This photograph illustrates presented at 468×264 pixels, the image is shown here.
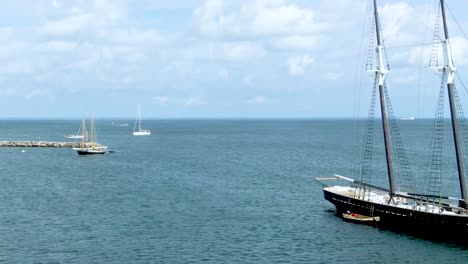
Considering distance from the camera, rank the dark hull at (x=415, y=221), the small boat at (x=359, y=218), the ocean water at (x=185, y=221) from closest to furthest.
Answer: the ocean water at (x=185, y=221) → the dark hull at (x=415, y=221) → the small boat at (x=359, y=218)

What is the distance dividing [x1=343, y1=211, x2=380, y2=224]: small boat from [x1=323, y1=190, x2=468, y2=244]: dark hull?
463 mm

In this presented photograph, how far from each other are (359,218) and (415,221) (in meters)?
8.16

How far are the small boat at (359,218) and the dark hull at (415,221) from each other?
0.46m

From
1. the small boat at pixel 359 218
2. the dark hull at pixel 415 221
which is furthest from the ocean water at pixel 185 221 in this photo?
the dark hull at pixel 415 221

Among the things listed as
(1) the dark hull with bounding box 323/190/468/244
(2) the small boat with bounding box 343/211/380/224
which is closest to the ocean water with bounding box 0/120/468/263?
(2) the small boat with bounding box 343/211/380/224

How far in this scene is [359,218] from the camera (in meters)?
70.4

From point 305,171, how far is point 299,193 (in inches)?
1289

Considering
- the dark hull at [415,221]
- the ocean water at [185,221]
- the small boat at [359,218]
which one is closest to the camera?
the ocean water at [185,221]

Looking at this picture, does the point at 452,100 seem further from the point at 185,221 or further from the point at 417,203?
the point at 185,221

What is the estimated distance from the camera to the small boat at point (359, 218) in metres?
69.0

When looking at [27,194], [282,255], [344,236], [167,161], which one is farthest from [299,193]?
[167,161]

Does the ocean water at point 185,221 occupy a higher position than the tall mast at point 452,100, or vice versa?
the tall mast at point 452,100

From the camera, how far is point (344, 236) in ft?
213

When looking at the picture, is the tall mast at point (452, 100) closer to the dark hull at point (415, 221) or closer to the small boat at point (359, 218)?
the dark hull at point (415, 221)
